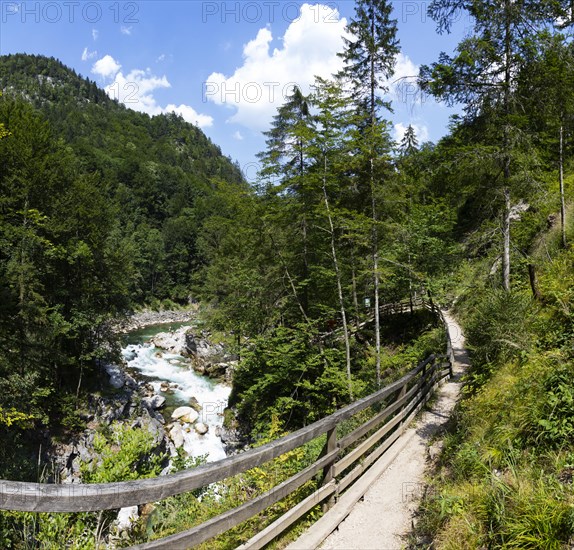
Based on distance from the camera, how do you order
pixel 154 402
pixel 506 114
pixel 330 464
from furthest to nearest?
1. pixel 154 402
2. pixel 506 114
3. pixel 330 464

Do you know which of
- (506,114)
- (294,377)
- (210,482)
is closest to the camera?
(210,482)

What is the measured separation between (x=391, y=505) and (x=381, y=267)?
937 centimetres

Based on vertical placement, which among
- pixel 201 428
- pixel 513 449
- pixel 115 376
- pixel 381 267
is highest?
pixel 381 267

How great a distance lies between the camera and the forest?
4.11m

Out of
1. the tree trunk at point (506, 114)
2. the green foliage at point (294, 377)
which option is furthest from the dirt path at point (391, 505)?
the green foliage at point (294, 377)

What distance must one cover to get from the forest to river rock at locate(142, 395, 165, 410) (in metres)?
3.38

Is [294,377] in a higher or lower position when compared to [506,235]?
lower

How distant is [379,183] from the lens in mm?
12602

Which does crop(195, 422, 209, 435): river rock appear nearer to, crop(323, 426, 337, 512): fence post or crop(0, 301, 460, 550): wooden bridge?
crop(0, 301, 460, 550): wooden bridge

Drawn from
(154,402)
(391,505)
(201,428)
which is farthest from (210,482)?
(154,402)

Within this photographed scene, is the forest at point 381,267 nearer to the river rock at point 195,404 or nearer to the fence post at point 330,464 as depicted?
the fence post at point 330,464

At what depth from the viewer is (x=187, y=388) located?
86.8 ft

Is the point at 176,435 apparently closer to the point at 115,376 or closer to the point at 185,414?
the point at 185,414

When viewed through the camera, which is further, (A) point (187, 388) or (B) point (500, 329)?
(A) point (187, 388)
